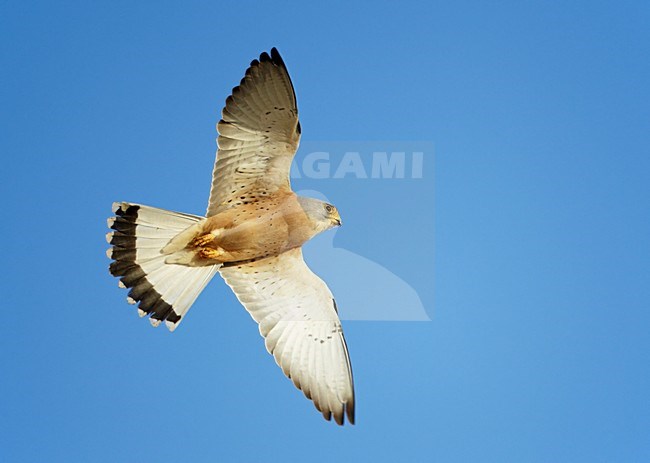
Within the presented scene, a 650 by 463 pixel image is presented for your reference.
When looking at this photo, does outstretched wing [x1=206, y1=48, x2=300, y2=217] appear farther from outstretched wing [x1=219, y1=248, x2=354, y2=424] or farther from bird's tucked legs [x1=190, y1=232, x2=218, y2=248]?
outstretched wing [x1=219, y1=248, x2=354, y2=424]

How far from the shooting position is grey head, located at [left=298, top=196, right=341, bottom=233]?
5.52 metres

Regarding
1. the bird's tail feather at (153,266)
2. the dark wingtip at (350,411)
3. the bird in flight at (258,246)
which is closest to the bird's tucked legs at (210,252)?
the bird in flight at (258,246)

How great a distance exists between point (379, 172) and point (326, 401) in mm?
1651

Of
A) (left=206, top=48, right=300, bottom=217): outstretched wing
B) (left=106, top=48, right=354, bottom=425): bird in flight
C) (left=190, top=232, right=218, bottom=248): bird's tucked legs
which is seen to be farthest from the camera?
(left=190, top=232, right=218, bottom=248): bird's tucked legs

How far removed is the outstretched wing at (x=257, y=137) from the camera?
512cm

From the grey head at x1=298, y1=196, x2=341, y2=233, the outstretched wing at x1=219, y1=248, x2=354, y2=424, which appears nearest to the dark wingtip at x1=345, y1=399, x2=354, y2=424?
the outstretched wing at x1=219, y1=248, x2=354, y2=424

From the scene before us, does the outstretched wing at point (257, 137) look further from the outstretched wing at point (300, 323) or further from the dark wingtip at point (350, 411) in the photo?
the dark wingtip at point (350, 411)

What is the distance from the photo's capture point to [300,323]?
6055mm

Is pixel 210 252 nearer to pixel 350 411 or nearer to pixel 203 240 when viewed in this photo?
pixel 203 240

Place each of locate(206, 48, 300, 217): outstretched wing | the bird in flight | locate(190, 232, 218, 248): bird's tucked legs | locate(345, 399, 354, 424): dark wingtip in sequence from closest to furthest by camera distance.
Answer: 1. locate(206, 48, 300, 217): outstretched wing
2. the bird in flight
3. locate(190, 232, 218, 248): bird's tucked legs
4. locate(345, 399, 354, 424): dark wingtip

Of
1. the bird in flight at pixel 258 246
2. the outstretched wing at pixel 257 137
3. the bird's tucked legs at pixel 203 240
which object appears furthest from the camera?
the bird's tucked legs at pixel 203 240

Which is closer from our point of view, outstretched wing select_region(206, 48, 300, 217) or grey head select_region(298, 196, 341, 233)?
outstretched wing select_region(206, 48, 300, 217)

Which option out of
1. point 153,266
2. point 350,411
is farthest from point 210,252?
point 350,411

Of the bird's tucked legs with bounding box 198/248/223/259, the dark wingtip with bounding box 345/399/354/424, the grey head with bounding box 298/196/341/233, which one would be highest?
the grey head with bounding box 298/196/341/233
